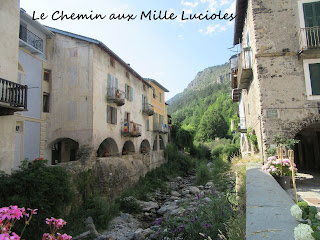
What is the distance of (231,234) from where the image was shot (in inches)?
146

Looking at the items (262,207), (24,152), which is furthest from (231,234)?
(24,152)

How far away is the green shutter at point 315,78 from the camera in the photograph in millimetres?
10695

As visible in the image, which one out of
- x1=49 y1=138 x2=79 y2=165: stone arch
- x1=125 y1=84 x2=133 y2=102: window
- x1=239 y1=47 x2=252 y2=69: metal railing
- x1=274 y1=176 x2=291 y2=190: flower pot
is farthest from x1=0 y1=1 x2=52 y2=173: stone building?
x1=239 y1=47 x2=252 y2=69: metal railing

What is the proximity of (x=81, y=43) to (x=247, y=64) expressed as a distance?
36.1ft

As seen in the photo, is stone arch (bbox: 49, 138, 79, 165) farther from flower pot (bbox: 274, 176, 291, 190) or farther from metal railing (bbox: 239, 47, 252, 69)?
flower pot (bbox: 274, 176, 291, 190)

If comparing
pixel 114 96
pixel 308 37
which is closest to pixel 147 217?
pixel 114 96

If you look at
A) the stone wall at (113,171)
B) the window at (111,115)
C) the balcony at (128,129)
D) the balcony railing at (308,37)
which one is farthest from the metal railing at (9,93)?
the balcony railing at (308,37)

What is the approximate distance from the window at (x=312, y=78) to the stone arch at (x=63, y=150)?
15.1 metres

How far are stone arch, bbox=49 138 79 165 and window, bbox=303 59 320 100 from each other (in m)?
15.1

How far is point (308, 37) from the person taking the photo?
10633mm

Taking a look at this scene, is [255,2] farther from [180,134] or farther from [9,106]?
[180,134]

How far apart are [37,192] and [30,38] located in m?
9.88

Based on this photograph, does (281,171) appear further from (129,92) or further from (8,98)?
(129,92)

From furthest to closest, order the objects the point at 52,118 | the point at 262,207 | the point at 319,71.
Result: the point at 52,118 < the point at 319,71 < the point at 262,207
